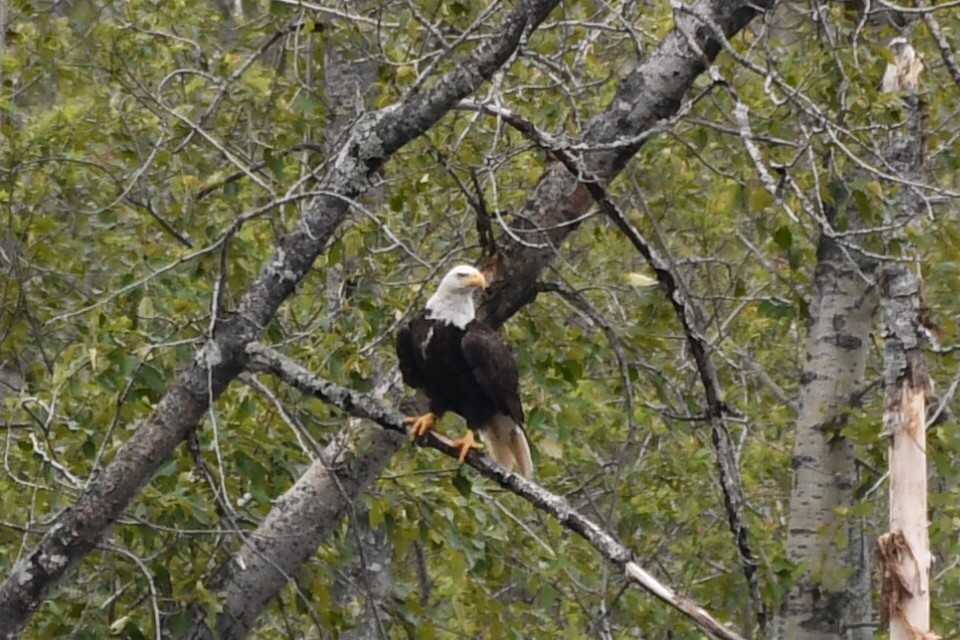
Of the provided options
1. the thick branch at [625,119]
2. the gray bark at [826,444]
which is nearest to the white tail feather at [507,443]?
the thick branch at [625,119]

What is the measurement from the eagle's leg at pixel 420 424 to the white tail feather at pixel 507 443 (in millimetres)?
Result: 416

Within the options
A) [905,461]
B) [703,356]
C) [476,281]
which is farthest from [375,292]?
[905,461]

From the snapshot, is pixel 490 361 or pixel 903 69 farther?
pixel 490 361

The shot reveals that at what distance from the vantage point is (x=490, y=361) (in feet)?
17.2

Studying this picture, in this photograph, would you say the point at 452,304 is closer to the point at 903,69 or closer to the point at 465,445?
the point at 465,445

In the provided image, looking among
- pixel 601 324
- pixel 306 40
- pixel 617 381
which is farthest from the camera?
pixel 617 381

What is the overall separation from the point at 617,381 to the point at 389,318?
3250 mm

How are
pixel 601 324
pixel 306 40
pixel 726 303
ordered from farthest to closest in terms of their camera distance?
pixel 726 303 → pixel 306 40 → pixel 601 324

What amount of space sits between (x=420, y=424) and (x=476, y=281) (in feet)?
1.51

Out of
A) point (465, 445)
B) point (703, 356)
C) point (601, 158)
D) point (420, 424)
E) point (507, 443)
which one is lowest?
point (507, 443)

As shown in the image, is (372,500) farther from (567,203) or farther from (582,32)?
(582,32)

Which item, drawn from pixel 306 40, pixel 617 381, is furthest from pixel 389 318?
pixel 617 381

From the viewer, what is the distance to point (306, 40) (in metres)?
6.98

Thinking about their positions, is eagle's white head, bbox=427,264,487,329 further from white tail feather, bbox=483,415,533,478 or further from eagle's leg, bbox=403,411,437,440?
white tail feather, bbox=483,415,533,478
